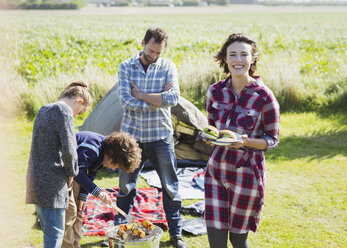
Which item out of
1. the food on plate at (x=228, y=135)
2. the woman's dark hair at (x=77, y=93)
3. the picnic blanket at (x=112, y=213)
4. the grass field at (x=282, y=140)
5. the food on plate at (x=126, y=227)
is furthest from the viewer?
the picnic blanket at (x=112, y=213)

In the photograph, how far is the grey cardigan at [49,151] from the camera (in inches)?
103

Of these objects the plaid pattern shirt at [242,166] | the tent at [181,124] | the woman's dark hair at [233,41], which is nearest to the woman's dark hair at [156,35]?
the woman's dark hair at [233,41]

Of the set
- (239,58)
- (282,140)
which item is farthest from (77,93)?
(282,140)

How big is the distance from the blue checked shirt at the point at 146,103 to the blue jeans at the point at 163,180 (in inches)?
3.7

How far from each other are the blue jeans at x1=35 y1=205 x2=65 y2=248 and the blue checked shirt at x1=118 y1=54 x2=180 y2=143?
52.9 inches

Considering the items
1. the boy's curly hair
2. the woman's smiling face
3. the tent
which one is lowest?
the tent

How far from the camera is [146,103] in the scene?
3947mm

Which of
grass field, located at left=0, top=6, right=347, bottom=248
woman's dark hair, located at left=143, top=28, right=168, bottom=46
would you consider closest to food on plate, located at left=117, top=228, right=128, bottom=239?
grass field, located at left=0, top=6, right=347, bottom=248

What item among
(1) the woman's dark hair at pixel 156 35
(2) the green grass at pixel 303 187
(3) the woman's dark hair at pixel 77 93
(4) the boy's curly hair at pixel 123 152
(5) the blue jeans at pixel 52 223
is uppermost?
(1) the woman's dark hair at pixel 156 35

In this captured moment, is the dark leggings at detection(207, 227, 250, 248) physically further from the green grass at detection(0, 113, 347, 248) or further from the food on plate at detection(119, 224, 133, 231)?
the green grass at detection(0, 113, 347, 248)

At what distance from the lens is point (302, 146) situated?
7867 millimetres

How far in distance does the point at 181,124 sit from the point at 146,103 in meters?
2.67

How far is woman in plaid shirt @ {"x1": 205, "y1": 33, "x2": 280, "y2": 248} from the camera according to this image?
294cm

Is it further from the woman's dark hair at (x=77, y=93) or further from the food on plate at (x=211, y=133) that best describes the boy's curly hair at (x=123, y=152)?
the food on plate at (x=211, y=133)
